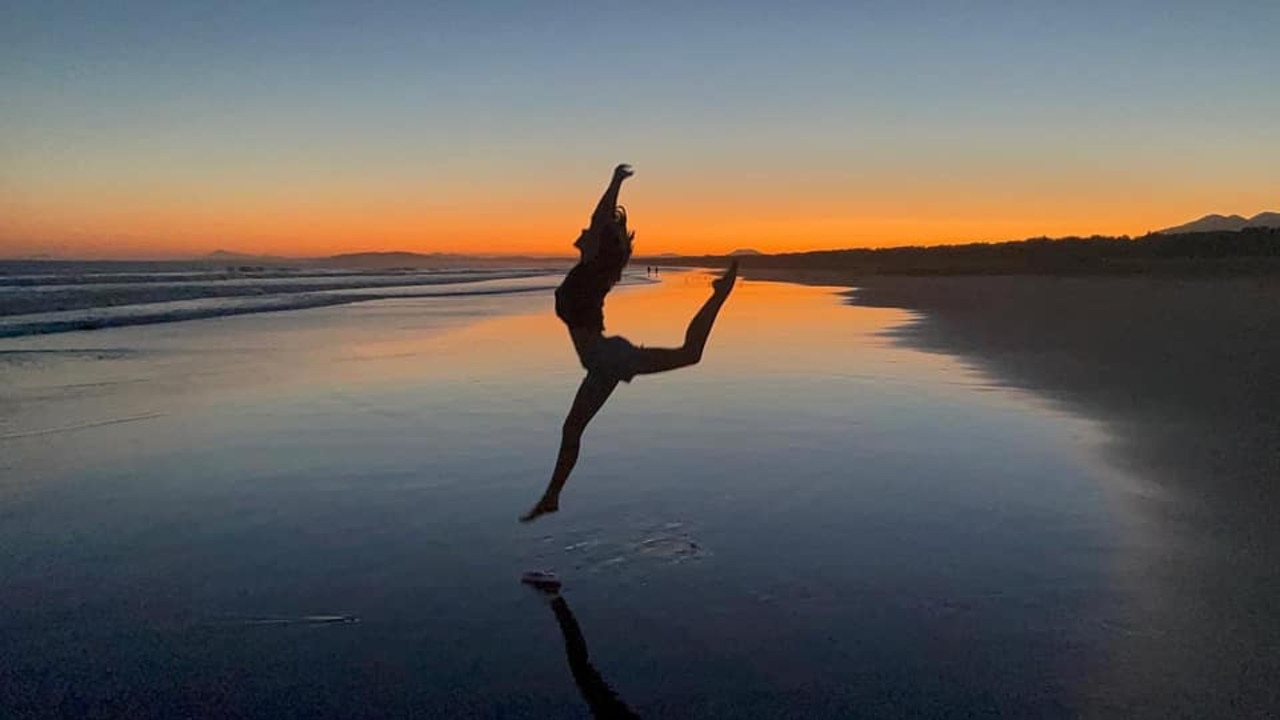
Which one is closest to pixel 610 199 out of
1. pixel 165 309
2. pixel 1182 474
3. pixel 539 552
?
pixel 539 552

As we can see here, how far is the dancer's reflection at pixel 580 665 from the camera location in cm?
430

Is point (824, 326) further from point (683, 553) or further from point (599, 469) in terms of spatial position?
point (683, 553)

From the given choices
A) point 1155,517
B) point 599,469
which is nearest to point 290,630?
point 599,469

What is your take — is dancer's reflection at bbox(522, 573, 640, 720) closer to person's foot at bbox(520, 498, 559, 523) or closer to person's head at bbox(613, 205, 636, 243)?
person's foot at bbox(520, 498, 559, 523)

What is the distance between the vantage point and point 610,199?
6.29 m

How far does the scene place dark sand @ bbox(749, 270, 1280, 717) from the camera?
454 cm

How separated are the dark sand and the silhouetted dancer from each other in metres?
3.14

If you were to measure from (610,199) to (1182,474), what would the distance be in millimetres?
5780

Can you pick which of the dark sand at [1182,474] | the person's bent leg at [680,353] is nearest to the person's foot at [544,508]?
the person's bent leg at [680,353]

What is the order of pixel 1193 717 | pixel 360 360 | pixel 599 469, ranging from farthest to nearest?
pixel 360 360 < pixel 599 469 < pixel 1193 717

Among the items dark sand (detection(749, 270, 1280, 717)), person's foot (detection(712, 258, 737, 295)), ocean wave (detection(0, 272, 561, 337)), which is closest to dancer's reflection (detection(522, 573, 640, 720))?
dark sand (detection(749, 270, 1280, 717))

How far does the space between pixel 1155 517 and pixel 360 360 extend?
1414 centimetres

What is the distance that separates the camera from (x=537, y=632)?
514 centimetres

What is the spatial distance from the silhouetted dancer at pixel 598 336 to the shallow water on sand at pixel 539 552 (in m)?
0.84
